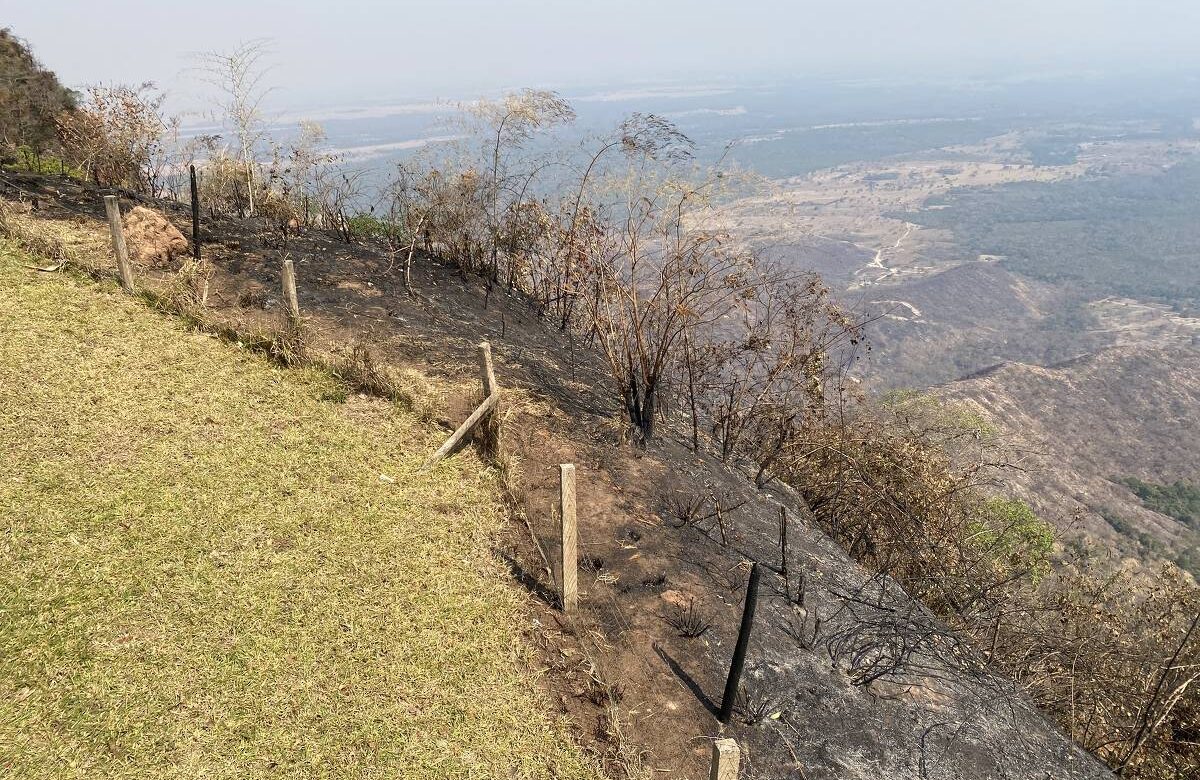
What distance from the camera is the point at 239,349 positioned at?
24.9 ft

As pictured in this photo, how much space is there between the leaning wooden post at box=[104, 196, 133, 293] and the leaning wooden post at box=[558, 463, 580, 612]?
260 inches

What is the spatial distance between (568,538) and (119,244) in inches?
275

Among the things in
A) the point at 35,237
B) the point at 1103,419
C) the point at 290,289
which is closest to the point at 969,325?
the point at 1103,419

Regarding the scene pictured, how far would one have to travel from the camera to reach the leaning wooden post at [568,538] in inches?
185

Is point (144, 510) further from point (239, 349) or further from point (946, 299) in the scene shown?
point (946, 299)

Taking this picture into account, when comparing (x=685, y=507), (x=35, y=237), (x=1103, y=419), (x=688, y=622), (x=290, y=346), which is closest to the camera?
(x=688, y=622)

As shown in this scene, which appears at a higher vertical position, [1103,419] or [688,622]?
[688,622]

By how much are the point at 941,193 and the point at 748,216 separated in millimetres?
173480

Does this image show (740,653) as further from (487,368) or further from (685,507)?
(487,368)

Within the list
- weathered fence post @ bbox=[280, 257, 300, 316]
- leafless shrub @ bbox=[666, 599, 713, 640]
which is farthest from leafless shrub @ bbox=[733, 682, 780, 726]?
weathered fence post @ bbox=[280, 257, 300, 316]

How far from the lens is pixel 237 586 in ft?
15.5

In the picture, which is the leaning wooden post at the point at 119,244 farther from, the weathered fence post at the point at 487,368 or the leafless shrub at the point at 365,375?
the weathered fence post at the point at 487,368

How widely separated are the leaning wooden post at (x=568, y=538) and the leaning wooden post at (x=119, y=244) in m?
6.61

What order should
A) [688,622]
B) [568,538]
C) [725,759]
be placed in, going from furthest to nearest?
[688,622], [568,538], [725,759]
